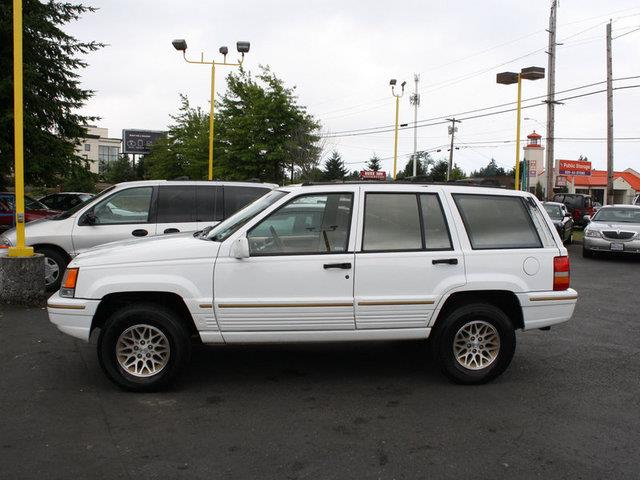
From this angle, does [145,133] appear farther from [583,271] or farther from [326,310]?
[326,310]

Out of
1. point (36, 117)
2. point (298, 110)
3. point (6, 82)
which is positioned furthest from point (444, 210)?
point (298, 110)

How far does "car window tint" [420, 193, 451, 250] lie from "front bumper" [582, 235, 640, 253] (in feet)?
40.3

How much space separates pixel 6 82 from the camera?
64.1 ft

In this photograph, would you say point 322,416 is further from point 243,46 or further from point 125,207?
point 243,46

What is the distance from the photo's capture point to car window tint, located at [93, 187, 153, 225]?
948 centimetres

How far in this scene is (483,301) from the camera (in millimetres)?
5465

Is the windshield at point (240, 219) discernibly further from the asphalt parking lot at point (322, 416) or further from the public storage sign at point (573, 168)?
the public storage sign at point (573, 168)

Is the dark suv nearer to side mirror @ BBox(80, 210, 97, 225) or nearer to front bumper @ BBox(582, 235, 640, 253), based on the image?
front bumper @ BBox(582, 235, 640, 253)

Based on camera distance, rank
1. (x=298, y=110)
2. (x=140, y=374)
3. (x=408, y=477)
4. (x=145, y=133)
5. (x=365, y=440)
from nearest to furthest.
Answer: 1. (x=408, y=477)
2. (x=365, y=440)
3. (x=140, y=374)
4. (x=298, y=110)
5. (x=145, y=133)

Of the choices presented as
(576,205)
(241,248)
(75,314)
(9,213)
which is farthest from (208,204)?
(576,205)

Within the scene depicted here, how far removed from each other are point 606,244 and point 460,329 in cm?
1236

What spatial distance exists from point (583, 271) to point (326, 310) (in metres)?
10.6

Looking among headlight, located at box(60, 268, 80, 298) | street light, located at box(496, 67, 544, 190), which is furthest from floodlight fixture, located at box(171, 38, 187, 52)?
headlight, located at box(60, 268, 80, 298)

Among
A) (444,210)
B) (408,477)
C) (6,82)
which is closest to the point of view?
(408,477)
